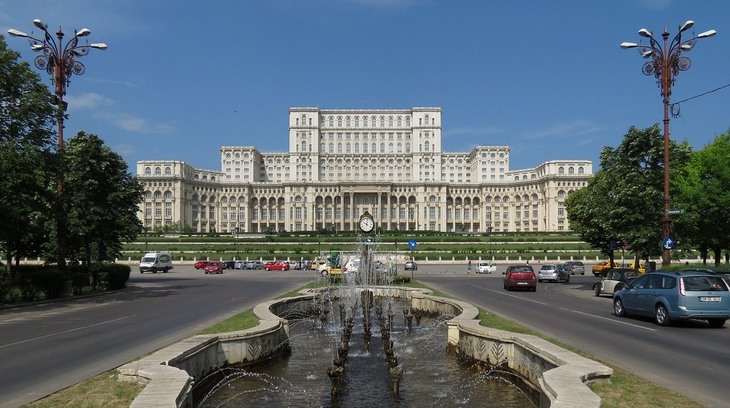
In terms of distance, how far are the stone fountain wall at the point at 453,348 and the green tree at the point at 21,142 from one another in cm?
1317

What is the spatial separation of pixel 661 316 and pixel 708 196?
770 inches

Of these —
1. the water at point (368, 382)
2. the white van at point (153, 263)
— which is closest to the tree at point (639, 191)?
the water at point (368, 382)

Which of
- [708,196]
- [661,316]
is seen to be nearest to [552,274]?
[708,196]

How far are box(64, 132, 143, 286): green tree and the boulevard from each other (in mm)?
5413

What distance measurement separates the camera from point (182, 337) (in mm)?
13875

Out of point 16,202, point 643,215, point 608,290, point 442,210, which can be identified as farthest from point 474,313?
point 442,210

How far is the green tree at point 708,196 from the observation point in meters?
32.4

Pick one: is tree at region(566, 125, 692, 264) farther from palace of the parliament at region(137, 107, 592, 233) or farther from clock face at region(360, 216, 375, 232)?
palace of the parliament at region(137, 107, 592, 233)

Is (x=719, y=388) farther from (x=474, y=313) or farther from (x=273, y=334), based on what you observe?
(x=273, y=334)

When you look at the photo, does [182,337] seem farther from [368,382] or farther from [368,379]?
[368,382]

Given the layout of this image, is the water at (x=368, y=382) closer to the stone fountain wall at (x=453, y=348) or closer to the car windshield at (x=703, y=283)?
the stone fountain wall at (x=453, y=348)

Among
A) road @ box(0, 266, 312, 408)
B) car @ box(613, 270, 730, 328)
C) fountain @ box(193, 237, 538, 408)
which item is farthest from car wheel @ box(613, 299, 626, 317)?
road @ box(0, 266, 312, 408)

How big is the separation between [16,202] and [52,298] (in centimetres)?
518

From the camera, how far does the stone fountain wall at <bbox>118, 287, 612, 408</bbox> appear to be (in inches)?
263
